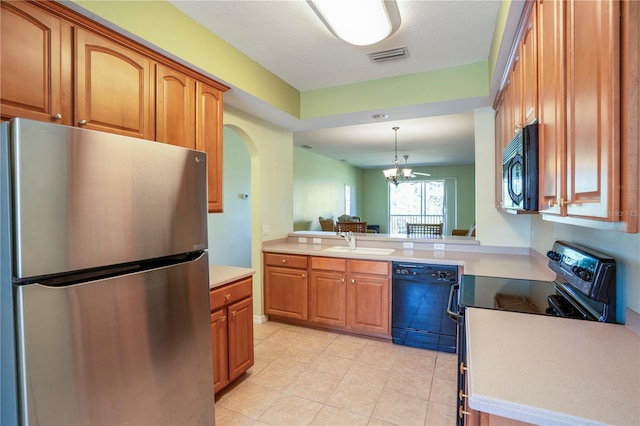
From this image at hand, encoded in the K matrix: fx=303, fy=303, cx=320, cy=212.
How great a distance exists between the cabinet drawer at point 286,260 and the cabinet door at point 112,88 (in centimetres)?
188

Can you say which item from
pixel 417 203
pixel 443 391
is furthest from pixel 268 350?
pixel 417 203

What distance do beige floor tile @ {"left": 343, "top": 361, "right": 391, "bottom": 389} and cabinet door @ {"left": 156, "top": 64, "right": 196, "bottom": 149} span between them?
2.08m

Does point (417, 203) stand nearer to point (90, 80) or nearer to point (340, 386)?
point (340, 386)

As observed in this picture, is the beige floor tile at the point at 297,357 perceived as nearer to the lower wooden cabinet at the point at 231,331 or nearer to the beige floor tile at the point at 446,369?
the lower wooden cabinet at the point at 231,331

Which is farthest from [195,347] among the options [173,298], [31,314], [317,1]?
[317,1]

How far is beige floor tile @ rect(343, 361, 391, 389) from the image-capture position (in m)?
2.27

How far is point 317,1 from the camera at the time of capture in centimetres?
158

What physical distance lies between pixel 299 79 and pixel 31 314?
2.70 metres

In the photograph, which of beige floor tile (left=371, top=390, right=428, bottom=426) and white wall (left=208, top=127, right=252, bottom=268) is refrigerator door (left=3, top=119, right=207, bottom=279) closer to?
beige floor tile (left=371, top=390, right=428, bottom=426)

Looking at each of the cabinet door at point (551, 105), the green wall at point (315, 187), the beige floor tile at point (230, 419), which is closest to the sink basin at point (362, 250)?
the beige floor tile at point (230, 419)

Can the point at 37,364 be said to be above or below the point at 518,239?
below

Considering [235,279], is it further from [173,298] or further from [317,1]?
[317,1]

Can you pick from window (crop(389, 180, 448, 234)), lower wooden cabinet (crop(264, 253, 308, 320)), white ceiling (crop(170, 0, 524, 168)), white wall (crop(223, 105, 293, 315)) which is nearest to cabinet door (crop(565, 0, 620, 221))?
white ceiling (crop(170, 0, 524, 168))

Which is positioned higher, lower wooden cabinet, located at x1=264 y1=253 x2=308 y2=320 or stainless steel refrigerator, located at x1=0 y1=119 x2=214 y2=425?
stainless steel refrigerator, located at x1=0 y1=119 x2=214 y2=425
